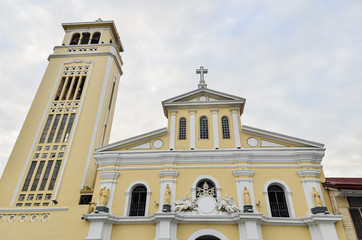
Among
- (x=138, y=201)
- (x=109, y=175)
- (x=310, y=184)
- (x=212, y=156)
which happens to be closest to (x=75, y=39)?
(x=109, y=175)

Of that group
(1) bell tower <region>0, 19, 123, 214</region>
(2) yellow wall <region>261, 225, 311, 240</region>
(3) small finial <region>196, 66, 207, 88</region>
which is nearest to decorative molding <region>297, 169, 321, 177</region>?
(2) yellow wall <region>261, 225, 311, 240</region>

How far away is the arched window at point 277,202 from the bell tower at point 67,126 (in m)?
11.8

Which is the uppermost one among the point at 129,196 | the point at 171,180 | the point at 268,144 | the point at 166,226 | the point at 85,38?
the point at 85,38

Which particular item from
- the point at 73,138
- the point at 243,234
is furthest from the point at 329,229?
the point at 73,138

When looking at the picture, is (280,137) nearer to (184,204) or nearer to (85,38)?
(184,204)

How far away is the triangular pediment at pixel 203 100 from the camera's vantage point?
18.2 metres

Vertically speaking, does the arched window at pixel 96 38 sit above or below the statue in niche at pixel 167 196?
above

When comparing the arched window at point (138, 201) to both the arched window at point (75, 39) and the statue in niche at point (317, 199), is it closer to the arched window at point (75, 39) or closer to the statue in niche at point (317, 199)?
the statue in niche at point (317, 199)

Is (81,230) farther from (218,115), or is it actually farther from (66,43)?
(66,43)

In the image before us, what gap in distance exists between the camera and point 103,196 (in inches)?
597

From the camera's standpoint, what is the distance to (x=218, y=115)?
18.1 meters

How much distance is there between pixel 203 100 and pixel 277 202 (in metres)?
8.34

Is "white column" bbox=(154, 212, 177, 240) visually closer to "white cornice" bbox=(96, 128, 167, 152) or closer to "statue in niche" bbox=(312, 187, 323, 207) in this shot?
"white cornice" bbox=(96, 128, 167, 152)

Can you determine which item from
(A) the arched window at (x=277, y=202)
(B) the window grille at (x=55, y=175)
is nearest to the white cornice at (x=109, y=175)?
(B) the window grille at (x=55, y=175)
